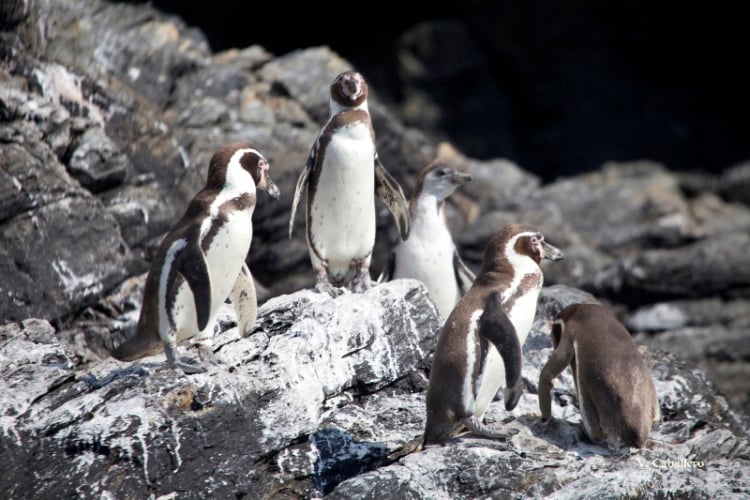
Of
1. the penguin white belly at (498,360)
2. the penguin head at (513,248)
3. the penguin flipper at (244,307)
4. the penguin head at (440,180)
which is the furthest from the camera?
the penguin head at (440,180)

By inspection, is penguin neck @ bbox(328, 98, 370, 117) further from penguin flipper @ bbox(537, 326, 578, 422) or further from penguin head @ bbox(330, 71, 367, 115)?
penguin flipper @ bbox(537, 326, 578, 422)

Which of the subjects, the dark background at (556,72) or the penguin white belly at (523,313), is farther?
the dark background at (556,72)

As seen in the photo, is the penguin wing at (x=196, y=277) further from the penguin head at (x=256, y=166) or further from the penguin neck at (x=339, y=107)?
the penguin neck at (x=339, y=107)

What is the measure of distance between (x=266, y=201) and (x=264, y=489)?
5.02 m

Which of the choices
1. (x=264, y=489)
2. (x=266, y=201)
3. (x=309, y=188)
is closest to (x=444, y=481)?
(x=264, y=489)

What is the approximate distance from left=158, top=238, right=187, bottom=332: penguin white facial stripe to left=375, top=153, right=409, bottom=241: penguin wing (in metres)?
2.04

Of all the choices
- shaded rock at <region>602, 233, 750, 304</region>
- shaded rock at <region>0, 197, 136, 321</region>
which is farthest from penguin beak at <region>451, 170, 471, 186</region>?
shaded rock at <region>602, 233, 750, 304</region>

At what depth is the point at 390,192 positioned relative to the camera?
24.8ft

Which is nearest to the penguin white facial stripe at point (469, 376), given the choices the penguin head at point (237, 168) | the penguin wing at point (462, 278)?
the penguin head at point (237, 168)

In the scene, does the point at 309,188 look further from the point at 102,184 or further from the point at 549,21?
the point at 549,21

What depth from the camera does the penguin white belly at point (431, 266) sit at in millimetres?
8062

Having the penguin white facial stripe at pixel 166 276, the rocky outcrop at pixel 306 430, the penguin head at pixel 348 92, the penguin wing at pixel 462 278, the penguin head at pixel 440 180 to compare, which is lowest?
the rocky outcrop at pixel 306 430

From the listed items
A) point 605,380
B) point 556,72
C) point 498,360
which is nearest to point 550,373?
point 605,380

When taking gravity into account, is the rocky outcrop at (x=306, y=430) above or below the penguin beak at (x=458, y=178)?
below
